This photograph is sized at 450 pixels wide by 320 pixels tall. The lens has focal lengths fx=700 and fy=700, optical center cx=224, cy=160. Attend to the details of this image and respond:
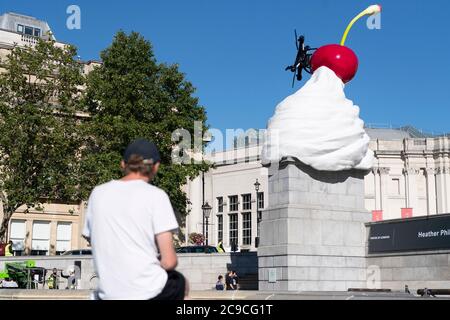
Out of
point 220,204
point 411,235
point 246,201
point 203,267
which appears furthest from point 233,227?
point 411,235

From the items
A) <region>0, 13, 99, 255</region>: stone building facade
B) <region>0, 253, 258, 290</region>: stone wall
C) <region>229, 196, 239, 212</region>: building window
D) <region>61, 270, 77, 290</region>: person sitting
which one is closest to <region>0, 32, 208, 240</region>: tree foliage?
<region>0, 253, 258, 290</region>: stone wall

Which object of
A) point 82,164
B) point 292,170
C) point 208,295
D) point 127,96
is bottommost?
point 208,295

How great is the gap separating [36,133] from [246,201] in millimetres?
39822

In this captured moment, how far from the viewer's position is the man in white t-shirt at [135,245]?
15.1ft

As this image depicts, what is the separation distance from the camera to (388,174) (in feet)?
288

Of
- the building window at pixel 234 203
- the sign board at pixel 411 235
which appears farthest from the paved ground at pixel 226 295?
the building window at pixel 234 203

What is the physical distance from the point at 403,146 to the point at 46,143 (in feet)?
182

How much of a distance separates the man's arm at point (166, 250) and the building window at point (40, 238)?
180 feet

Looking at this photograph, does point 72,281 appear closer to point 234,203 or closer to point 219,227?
point 234,203

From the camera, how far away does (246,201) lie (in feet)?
265

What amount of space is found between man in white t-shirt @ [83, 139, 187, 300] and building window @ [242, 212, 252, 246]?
75043 mm

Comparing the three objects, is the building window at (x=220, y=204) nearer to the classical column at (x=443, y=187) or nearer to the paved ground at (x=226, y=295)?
the classical column at (x=443, y=187)

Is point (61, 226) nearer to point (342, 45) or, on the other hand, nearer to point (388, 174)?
point (342, 45)
